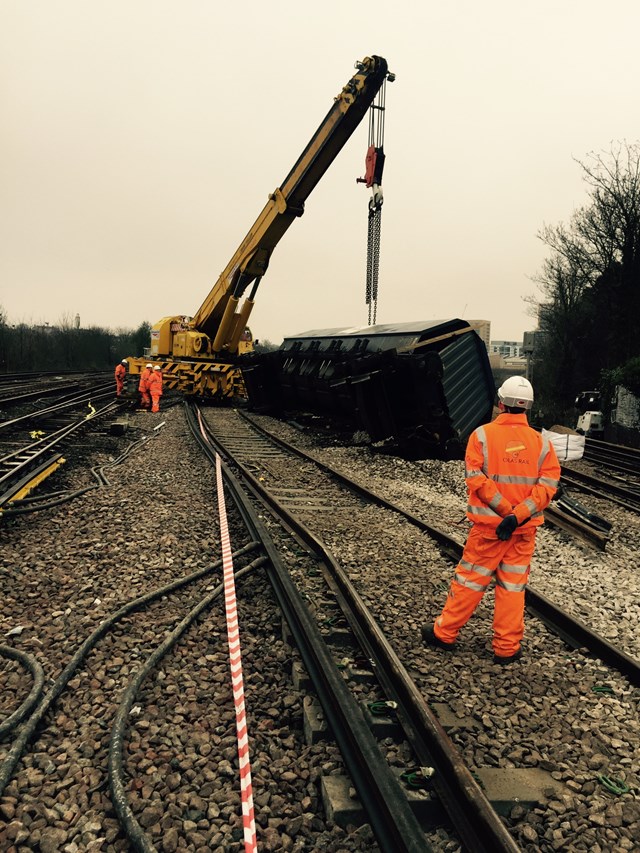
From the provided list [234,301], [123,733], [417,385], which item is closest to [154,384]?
[234,301]

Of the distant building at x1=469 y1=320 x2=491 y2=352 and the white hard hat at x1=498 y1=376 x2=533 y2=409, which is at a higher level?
the distant building at x1=469 y1=320 x2=491 y2=352

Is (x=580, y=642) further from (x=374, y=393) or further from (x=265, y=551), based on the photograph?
(x=374, y=393)

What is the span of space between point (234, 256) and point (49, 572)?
639 inches

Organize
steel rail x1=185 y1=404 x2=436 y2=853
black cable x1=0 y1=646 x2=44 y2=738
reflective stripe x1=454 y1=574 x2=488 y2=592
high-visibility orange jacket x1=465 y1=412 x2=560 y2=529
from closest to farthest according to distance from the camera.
Answer: 1. steel rail x1=185 y1=404 x2=436 y2=853
2. black cable x1=0 y1=646 x2=44 y2=738
3. high-visibility orange jacket x1=465 y1=412 x2=560 y2=529
4. reflective stripe x1=454 y1=574 x2=488 y2=592

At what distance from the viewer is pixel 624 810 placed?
7.72 feet

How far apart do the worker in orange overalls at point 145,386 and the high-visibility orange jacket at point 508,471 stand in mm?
14623

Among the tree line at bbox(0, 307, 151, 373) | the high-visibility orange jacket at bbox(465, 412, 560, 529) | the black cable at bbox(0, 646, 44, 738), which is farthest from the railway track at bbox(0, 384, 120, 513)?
the tree line at bbox(0, 307, 151, 373)

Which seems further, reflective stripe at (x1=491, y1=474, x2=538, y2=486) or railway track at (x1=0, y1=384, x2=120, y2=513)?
railway track at (x1=0, y1=384, x2=120, y2=513)

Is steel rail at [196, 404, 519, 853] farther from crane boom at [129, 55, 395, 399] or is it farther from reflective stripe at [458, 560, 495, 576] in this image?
crane boom at [129, 55, 395, 399]

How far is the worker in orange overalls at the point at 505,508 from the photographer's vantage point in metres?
3.47

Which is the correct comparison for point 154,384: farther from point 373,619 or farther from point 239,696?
point 239,696

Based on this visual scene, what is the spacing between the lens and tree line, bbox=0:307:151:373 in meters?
42.9

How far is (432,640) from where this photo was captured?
3.68m

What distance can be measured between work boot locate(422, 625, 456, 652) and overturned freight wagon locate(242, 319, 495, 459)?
667cm
